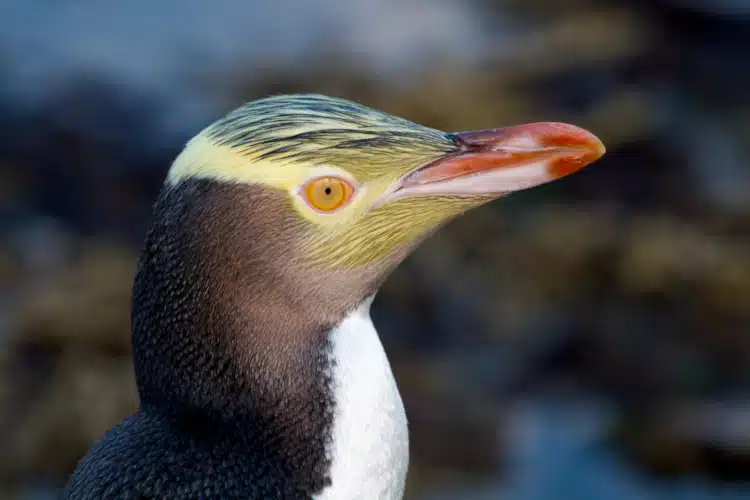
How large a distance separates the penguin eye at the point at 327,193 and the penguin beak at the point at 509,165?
10cm

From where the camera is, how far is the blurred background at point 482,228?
17.9 feet

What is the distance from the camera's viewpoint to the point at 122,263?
20.4 feet

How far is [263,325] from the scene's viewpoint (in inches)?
70.1

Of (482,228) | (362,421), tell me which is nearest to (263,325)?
(362,421)

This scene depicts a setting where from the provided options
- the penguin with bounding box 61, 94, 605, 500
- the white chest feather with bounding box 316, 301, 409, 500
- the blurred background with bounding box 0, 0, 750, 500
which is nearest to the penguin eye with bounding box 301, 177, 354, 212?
the penguin with bounding box 61, 94, 605, 500

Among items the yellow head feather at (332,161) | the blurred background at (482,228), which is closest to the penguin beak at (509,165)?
the yellow head feather at (332,161)

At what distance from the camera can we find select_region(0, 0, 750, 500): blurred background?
215 inches

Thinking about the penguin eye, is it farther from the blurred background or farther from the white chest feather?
the blurred background

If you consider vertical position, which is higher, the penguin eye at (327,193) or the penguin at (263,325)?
the penguin eye at (327,193)

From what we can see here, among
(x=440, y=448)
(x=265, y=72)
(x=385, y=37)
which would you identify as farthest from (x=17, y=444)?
(x=385, y=37)

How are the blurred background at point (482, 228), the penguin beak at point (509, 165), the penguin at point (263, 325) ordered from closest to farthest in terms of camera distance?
the penguin at point (263, 325), the penguin beak at point (509, 165), the blurred background at point (482, 228)

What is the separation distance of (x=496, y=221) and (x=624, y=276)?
0.79 metres

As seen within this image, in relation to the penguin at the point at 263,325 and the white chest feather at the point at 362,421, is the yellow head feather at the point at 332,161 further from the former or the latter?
the white chest feather at the point at 362,421

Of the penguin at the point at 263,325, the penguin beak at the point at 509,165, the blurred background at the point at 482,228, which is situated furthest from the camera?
the blurred background at the point at 482,228
